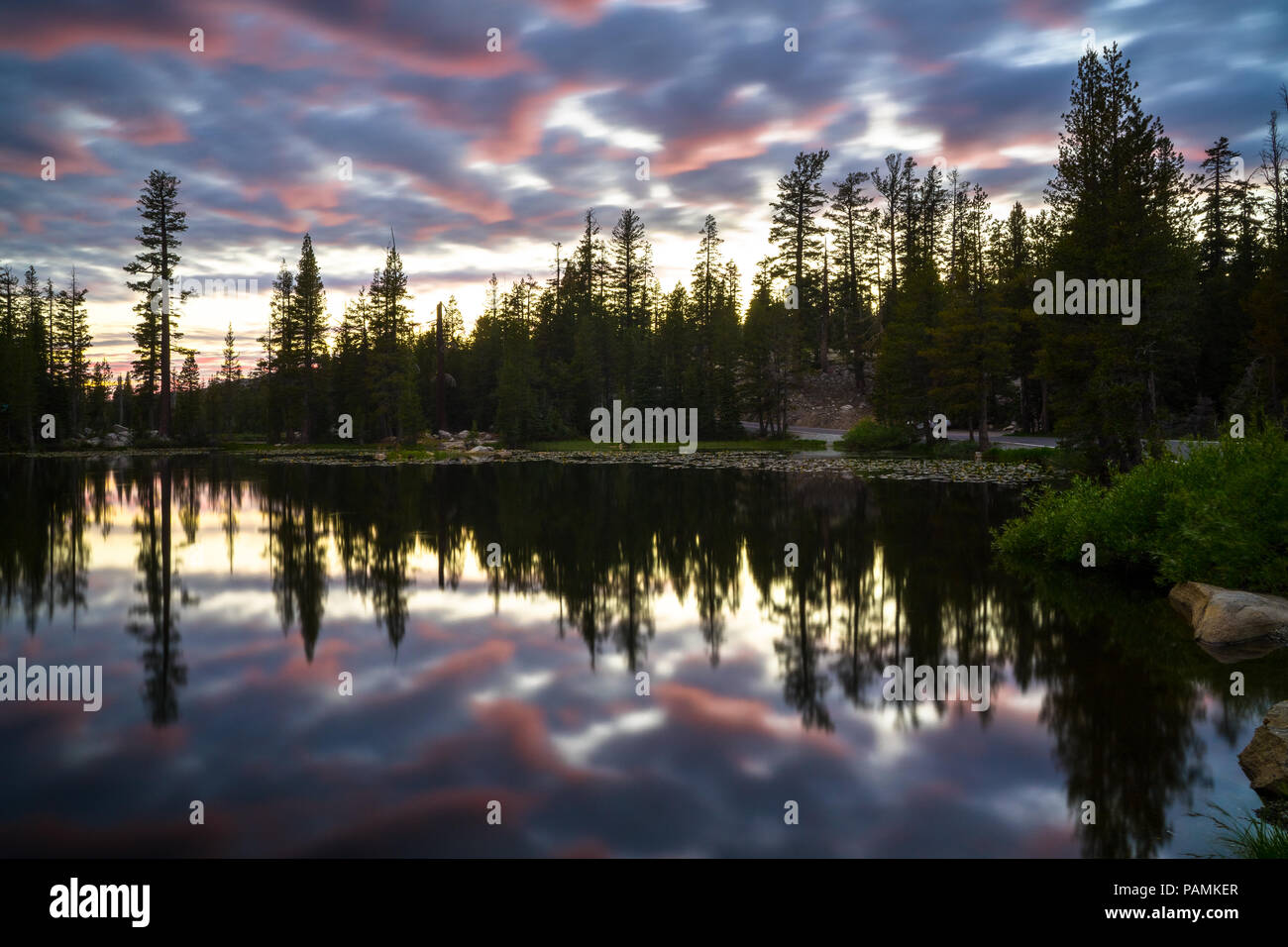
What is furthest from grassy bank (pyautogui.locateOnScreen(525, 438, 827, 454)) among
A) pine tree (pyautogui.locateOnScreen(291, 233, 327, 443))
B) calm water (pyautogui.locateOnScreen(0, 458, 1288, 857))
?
calm water (pyautogui.locateOnScreen(0, 458, 1288, 857))

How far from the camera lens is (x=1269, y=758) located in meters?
6.54

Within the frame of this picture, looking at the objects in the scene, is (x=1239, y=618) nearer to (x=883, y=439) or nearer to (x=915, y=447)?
(x=915, y=447)

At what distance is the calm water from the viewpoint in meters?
5.81

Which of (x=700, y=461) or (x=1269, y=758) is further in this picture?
(x=700, y=461)

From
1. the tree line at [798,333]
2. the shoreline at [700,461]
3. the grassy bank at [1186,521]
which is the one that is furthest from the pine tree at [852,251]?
the grassy bank at [1186,521]

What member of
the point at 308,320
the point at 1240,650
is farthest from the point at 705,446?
the point at 1240,650

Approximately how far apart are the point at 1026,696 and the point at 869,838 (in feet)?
12.8

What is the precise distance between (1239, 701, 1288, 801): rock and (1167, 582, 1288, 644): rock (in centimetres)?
370

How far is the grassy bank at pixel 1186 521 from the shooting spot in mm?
11633

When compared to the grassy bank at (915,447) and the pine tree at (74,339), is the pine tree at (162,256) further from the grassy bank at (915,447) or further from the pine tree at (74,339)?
the grassy bank at (915,447)

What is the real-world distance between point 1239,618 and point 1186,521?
2781 millimetres

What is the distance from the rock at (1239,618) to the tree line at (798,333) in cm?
1763

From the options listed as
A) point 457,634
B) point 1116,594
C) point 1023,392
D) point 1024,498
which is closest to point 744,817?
point 457,634

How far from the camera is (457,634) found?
1109 cm
